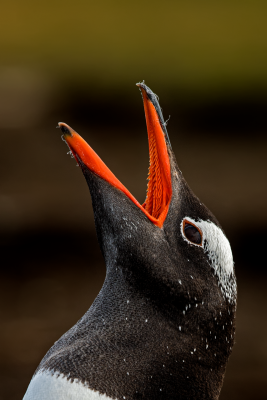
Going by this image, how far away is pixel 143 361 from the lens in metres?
1.00

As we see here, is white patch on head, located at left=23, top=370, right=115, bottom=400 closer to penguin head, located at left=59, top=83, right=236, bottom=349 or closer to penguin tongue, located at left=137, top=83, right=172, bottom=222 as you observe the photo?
penguin head, located at left=59, top=83, right=236, bottom=349

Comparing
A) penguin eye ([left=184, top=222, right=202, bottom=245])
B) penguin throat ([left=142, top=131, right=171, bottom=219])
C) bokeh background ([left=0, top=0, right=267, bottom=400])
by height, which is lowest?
bokeh background ([left=0, top=0, right=267, bottom=400])

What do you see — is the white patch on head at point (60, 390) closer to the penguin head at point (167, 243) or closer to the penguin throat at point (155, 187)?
the penguin head at point (167, 243)

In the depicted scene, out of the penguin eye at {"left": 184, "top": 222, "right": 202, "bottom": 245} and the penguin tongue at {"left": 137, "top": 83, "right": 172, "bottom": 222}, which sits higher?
the penguin tongue at {"left": 137, "top": 83, "right": 172, "bottom": 222}

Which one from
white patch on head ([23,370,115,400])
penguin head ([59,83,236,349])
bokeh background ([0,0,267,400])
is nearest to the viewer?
white patch on head ([23,370,115,400])

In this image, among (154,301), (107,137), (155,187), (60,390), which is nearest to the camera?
(60,390)

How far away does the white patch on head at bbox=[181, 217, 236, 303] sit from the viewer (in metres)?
1.06

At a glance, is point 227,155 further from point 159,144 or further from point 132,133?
point 159,144

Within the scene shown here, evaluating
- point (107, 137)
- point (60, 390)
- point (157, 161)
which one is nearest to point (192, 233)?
point (157, 161)

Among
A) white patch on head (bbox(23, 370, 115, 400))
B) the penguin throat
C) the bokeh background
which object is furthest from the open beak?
the bokeh background

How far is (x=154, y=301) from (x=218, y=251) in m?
0.15

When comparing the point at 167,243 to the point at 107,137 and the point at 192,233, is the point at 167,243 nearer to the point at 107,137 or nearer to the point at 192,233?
the point at 192,233

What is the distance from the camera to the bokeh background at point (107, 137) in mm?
3635

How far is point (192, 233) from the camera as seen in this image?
3.52 ft
